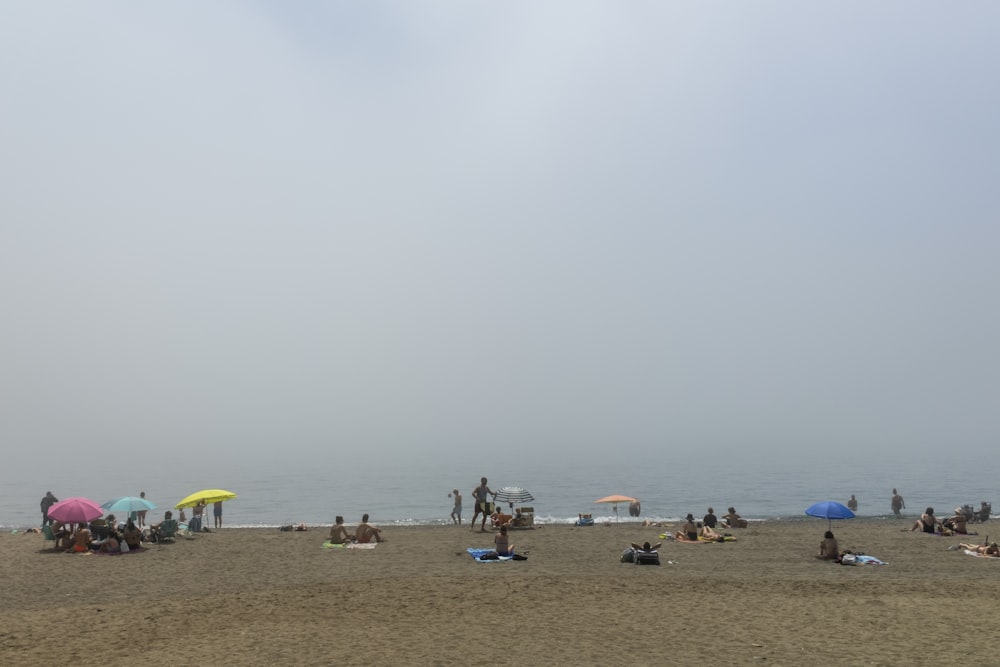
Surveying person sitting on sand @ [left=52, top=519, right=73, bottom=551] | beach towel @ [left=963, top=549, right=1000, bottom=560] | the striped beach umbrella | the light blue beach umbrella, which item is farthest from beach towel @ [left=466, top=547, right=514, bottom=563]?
beach towel @ [left=963, top=549, right=1000, bottom=560]

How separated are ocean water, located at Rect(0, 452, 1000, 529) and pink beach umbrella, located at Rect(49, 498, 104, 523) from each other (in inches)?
688

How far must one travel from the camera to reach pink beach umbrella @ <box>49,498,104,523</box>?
2005 cm

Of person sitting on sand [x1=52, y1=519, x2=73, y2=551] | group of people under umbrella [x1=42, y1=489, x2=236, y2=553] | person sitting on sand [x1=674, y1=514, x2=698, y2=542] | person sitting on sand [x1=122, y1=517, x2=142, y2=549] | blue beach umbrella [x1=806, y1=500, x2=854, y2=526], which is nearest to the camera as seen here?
group of people under umbrella [x1=42, y1=489, x2=236, y2=553]

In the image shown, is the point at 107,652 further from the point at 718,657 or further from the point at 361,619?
the point at 718,657

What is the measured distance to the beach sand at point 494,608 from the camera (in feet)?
32.1

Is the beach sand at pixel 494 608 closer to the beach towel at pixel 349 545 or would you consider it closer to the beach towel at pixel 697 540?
the beach towel at pixel 349 545

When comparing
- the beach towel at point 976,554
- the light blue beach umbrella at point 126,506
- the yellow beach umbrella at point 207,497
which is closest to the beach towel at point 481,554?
the yellow beach umbrella at point 207,497

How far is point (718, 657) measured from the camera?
9.50 meters

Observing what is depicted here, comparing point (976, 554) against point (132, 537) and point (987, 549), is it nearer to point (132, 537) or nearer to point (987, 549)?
point (987, 549)

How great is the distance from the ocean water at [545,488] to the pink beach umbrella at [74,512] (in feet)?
57.3

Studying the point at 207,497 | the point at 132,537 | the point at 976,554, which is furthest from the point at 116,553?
the point at 976,554

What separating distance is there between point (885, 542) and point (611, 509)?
28436mm

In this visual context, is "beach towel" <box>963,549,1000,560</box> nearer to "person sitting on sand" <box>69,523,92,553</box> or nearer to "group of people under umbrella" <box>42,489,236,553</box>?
"group of people under umbrella" <box>42,489,236,553</box>

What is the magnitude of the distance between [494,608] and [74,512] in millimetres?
14644
